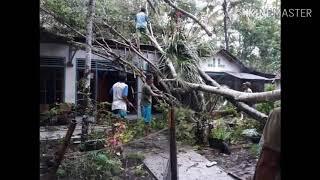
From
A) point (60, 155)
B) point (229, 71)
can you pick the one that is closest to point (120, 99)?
point (60, 155)

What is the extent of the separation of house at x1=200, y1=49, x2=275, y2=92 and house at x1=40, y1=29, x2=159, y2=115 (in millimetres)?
1091

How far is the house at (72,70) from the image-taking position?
4.90 meters

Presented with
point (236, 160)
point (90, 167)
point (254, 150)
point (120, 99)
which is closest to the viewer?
point (90, 167)

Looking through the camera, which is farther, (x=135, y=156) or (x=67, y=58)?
(x=67, y=58)

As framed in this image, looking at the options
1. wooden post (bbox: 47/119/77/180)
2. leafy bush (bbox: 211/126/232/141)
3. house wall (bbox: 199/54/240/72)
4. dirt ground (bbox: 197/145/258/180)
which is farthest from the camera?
house wall (bbox: 199/54/240/72)

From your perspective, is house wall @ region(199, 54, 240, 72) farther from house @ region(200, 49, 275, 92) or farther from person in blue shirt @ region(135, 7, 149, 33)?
person in blue shirt @ region(135, 7, 149, 33)

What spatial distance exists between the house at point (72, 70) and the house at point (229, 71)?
43.0 inches

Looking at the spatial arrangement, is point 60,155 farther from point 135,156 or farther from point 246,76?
point 246,76

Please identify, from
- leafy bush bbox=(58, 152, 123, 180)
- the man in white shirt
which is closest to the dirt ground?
the man in white shirt

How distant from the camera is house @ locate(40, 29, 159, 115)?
490cm

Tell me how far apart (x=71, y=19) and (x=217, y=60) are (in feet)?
8.78

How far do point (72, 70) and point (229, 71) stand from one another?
286 cm

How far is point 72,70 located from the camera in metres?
5.21
